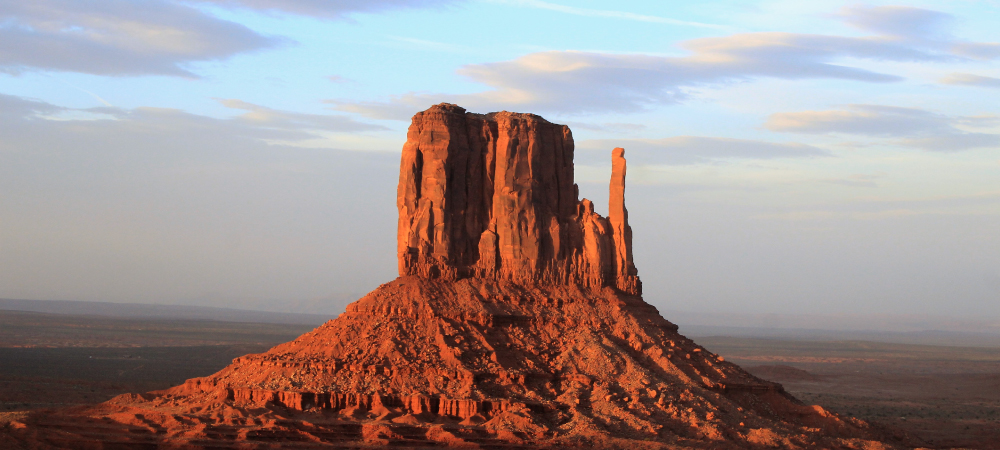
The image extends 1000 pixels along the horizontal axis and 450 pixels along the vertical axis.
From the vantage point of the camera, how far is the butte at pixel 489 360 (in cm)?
5753

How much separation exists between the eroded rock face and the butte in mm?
88

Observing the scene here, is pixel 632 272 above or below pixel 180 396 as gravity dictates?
above

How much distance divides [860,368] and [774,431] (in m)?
134

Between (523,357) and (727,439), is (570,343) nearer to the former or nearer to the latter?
(523,357)

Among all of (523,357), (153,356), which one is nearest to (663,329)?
(523,357)

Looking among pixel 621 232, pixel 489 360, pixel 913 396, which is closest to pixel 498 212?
pixel 621 232

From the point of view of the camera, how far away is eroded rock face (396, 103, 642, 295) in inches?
2724

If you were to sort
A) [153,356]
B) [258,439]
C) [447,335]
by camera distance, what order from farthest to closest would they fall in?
[153,356] < [447,335] < [258,439]

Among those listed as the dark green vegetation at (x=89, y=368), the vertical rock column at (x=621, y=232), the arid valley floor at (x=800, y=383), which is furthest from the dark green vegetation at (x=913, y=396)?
the dark green vegetation at (x=89, y=368)

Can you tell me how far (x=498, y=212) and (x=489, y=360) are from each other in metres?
11.2

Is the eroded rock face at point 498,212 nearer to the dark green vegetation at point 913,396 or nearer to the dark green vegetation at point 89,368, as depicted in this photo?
the dark green vegetation at point 913,396

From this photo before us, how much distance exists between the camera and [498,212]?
7069cm

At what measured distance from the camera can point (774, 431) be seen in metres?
59.9

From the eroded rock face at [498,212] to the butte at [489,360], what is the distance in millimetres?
88
